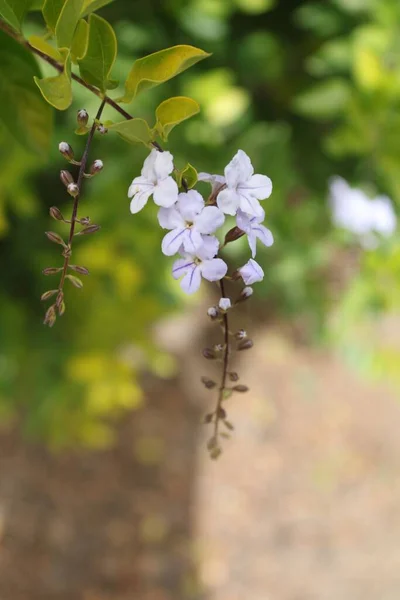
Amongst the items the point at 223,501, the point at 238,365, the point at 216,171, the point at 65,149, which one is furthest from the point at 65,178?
the point at 238,365

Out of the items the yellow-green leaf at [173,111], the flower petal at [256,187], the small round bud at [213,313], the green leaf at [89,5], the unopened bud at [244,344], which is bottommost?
the small round bud at [213,313]

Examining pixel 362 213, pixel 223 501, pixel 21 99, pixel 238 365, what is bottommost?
pixel 21 99

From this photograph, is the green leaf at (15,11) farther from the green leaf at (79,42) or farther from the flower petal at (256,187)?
the flower petal at (256,187)

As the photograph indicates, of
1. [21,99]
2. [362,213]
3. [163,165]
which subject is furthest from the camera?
[362,213]

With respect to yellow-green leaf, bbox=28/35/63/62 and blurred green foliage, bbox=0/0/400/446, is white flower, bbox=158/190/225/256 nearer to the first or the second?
yellow-green leaf, bbox=28/35/63/62


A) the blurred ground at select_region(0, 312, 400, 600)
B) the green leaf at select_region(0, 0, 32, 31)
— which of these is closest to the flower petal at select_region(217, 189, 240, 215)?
the green leaf at select_region(0, 0, 32, 31)

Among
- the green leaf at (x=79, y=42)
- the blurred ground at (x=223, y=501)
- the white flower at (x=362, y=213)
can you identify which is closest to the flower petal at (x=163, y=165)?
the green leaf at (x=79, y=42)

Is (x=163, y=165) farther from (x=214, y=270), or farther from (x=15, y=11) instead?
(x=15, y=11)
